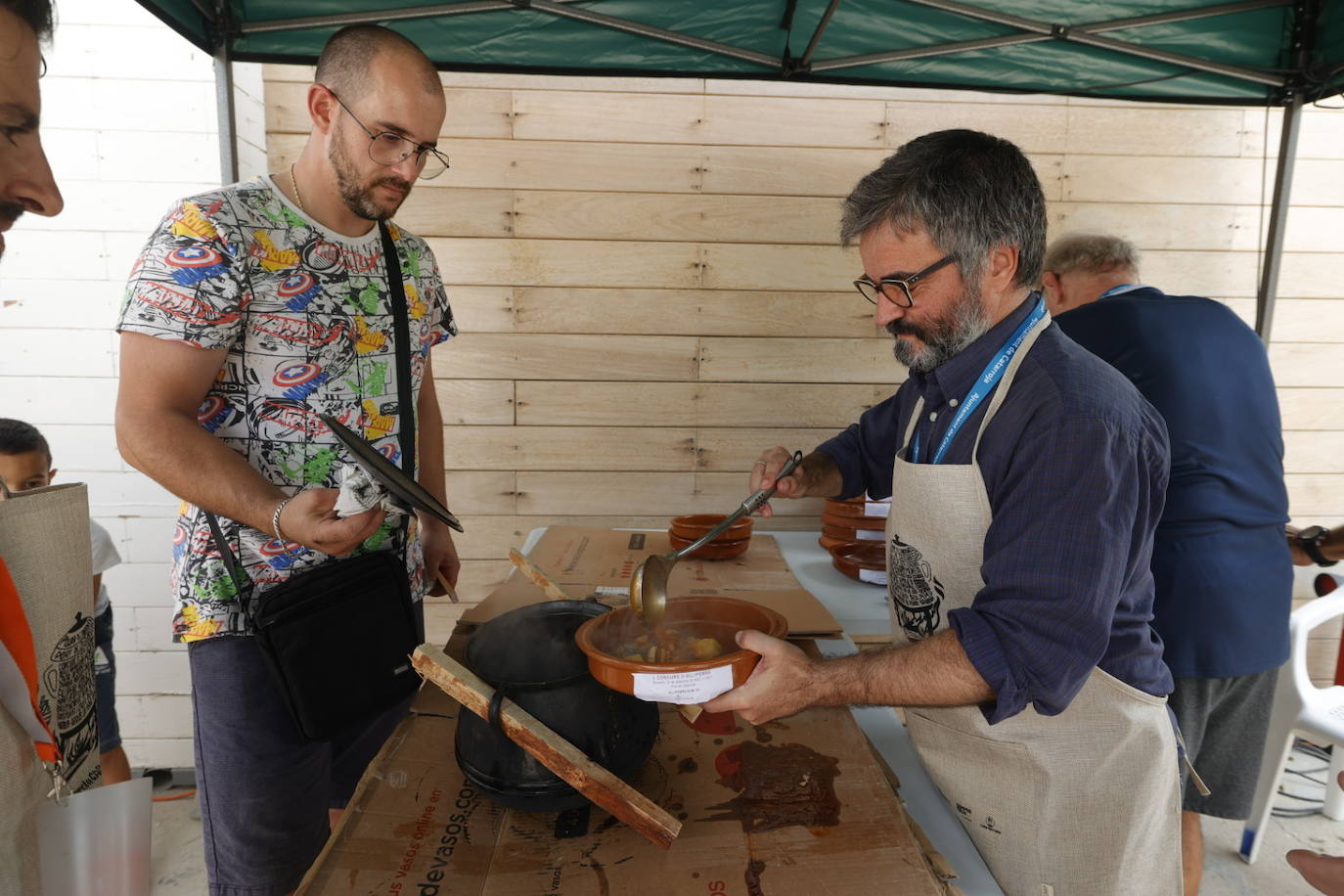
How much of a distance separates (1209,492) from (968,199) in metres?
1.49

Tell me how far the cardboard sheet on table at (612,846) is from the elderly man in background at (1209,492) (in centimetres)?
152

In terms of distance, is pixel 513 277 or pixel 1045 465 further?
pixel 513 277

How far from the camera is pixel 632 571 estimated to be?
2.40m

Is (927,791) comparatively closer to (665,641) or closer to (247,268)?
(665,641)

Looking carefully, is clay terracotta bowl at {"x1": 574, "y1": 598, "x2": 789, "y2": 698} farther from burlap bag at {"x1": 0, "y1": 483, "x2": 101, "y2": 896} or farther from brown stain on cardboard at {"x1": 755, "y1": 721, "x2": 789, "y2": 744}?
burlap bag at {"x1": 0, "y1": 483, "x2": 101, "y2": 896}

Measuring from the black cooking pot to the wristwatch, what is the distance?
2382 millimetres

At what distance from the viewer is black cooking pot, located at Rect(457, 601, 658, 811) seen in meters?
1.16

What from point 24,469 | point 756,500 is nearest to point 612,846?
point 756,500

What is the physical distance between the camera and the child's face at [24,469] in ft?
8.48

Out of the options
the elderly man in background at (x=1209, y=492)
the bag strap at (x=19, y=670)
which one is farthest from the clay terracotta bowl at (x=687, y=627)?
the elderly man in background at (x=1209, y=492)

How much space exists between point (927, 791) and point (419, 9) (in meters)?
2.74

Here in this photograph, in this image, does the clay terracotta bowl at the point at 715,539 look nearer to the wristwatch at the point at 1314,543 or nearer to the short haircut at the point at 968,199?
the short haircut at the point at 968,199

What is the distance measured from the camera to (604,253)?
3391mm

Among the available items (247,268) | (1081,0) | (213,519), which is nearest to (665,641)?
(213,519)
